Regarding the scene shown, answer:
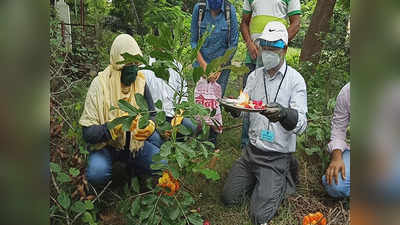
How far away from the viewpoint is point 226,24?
2270 millimetres

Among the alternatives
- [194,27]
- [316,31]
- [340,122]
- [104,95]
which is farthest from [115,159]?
[316,31]

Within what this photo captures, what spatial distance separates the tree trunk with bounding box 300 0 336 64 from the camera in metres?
2.19

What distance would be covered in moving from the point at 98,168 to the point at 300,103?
122 cm

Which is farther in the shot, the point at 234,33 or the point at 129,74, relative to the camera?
the point at 234,33

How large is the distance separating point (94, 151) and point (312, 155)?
132cm

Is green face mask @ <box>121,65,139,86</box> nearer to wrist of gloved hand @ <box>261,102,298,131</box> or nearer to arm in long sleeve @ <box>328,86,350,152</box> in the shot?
wrist of gloved hand @ <box>261,102,298,131</box>

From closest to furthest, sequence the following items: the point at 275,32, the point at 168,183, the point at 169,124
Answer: the point at 169,124 < the point at 168,183 < the point at 275,32

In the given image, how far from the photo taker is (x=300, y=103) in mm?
2205

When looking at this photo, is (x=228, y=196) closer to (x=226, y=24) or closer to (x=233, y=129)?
(x=233, y=129)

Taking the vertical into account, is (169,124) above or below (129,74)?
below

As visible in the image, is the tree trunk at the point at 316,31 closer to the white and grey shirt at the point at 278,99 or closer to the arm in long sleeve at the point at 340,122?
the white and grey shirt at the point at 278,99

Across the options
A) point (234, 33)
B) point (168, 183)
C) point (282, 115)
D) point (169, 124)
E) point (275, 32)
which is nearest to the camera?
point (169, 124)

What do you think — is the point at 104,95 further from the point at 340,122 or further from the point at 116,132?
the point at 340,122

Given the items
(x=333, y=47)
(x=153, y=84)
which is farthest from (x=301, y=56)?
(x=153, y=84)
